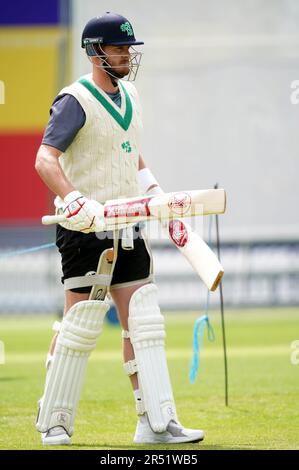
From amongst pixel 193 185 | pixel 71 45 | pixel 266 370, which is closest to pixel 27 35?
pixel 71 45

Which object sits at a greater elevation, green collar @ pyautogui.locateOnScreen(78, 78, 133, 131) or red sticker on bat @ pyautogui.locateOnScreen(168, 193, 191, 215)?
green collar @ pyautogui.locateOnScreen(78, 78, 133, 131)

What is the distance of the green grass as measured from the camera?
16.7 feet

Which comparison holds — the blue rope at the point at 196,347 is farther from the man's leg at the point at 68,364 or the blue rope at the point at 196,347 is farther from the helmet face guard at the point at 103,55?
the helmet face guard at the point at 103,55

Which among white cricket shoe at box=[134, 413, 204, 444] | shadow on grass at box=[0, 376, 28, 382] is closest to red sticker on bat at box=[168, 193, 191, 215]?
white cricket shoe at box=[134, 413, 204, 444]

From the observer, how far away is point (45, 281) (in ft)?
50.0

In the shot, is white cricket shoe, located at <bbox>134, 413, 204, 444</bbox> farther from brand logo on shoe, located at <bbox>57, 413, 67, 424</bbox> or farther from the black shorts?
the black shorts

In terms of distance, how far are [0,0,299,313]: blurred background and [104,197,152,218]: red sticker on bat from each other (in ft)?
33.7

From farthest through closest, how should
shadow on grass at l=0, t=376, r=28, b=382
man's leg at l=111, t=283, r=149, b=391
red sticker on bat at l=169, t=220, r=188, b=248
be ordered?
shadow on grass at l=0, t=376, r=28, b=382 → man's leg at l=111, t=283, r=149, b=391 → red sticker on bat at l=169, t=220, r=188, b=248

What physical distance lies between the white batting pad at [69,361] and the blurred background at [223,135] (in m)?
10.0

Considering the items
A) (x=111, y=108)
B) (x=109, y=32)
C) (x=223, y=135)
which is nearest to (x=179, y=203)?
(x=111, y=108)

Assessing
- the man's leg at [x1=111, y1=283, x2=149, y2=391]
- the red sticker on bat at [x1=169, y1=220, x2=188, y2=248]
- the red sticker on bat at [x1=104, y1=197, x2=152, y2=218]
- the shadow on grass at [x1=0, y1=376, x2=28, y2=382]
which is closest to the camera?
the red sticker on bat at [x1=104, y1=197, x2=152, y2=218]

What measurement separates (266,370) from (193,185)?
7155 mm

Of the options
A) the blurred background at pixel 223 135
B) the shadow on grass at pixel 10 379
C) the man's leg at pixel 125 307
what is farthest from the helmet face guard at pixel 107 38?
the blurred background at pixel 223 135

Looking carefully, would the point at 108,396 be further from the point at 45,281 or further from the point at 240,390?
the point at 45,281
